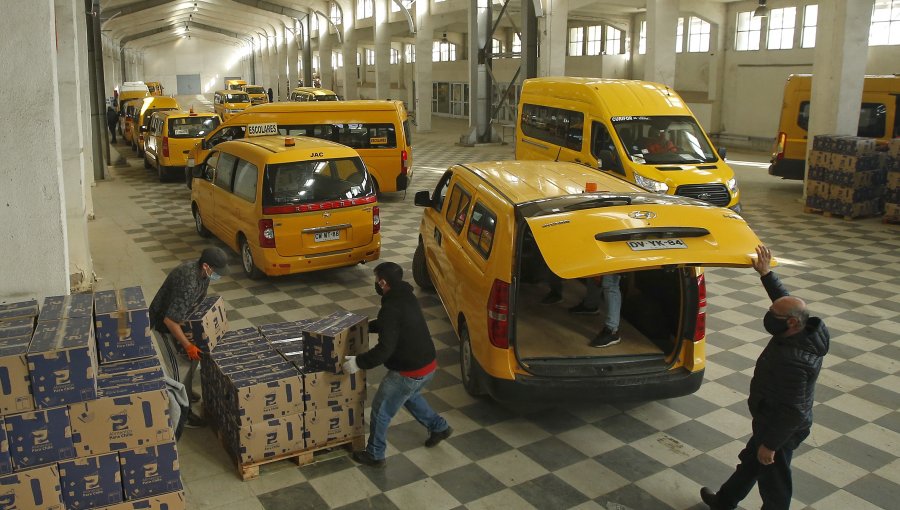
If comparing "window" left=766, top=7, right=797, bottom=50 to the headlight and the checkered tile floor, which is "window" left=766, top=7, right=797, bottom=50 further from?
the checkered tile floor

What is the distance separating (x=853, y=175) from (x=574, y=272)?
37.7 feet

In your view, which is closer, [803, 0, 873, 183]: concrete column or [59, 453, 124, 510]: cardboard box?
[59, 453, 124, 510]: cardboard box

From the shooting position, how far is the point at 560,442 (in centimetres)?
589

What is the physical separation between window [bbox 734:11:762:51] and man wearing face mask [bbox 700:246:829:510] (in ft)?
77.2

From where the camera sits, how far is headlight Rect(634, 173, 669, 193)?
11.8 metres

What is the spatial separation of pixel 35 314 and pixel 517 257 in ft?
10.7

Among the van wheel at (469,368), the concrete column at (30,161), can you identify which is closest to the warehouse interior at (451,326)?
the concrete column at (30,161)

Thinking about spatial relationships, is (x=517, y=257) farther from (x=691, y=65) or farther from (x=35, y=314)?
(x=691, y=65)

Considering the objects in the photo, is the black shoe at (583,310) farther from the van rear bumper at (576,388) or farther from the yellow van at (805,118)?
the yellow van at (805,118)

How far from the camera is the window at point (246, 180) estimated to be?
9648 mm

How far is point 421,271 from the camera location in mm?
9445

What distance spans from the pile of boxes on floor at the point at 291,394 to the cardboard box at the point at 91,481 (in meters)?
0.90

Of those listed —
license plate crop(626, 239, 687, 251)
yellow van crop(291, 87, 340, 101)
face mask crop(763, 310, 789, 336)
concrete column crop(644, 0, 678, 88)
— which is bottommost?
face mask crop(763, 310, 789, 336)

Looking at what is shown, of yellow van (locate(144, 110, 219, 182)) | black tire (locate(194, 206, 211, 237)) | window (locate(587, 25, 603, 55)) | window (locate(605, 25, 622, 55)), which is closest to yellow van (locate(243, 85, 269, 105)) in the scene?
window (locate(587, 25, 603, 55))
